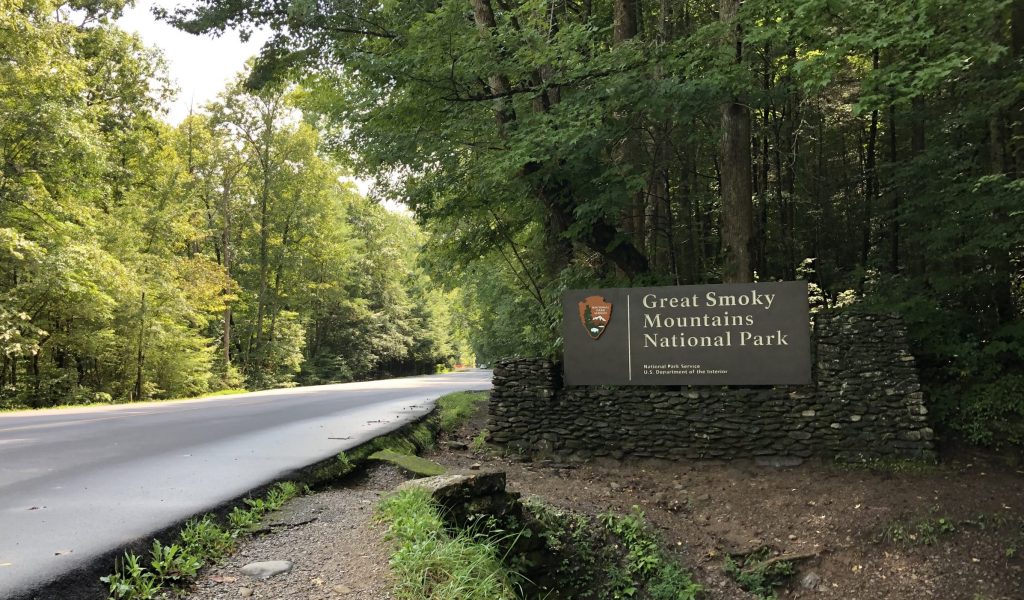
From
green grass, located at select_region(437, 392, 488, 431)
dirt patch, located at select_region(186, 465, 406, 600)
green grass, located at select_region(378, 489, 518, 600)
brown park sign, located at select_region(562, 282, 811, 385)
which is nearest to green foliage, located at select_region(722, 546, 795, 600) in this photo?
brown park sign, located at select_region(562, 282, 811, 385)

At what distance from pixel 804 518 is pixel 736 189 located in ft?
16.4

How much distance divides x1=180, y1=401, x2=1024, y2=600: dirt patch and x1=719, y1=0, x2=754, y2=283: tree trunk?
3081 mm

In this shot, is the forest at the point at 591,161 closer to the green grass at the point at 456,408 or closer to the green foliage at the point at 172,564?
the green grass at the point at 456,408

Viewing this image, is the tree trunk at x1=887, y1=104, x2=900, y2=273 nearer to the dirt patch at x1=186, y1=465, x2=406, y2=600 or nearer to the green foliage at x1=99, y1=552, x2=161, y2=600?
the dirt patch at x1=186, y1=465, x2=406, y2=600

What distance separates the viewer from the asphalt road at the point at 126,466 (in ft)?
12.1

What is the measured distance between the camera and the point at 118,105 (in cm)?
2192

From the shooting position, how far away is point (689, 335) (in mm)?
9055

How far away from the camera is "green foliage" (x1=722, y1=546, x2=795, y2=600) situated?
6344mm

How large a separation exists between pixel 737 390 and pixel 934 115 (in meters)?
6.61

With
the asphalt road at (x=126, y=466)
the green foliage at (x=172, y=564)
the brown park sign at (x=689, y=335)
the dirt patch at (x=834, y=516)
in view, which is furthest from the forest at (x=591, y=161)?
the green foliage at (x=172, y=564)

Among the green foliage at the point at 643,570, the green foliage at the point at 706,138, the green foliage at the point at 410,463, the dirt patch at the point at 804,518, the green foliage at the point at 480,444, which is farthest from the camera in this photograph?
the green foliage at the point at 480,444

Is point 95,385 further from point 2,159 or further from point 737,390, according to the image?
point 737,390

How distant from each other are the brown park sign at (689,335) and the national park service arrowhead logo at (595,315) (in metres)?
0.02

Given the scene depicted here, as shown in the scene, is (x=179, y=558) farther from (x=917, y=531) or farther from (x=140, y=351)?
(x=140, y=351)
